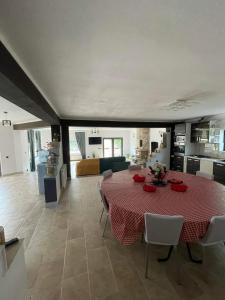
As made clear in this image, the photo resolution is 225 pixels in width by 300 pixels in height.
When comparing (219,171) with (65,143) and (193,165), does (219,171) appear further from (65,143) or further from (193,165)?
(65,143)

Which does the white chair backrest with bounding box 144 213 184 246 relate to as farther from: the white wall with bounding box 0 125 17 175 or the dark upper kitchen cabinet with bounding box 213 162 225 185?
the white wall with bounding box 0 125 17 175

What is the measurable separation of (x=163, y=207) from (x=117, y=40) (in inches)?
73.9

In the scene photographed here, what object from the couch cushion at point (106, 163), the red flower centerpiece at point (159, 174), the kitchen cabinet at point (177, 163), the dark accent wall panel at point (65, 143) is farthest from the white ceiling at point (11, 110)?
the kitchen cabinet at point (177, 163)

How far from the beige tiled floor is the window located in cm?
879

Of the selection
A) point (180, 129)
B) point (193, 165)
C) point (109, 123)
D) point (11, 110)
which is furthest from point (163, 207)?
point (180, 129)

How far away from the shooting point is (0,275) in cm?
97

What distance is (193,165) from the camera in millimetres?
5988

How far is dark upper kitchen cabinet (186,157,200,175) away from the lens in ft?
19.1

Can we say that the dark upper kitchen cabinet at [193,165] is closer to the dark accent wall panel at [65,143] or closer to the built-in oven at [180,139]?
the built-in oven at [180,139]

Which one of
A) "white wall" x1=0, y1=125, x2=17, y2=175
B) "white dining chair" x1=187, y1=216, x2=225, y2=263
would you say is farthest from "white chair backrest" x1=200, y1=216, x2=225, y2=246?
"white wall" x1=0, y1=125, x2=17, y2=175

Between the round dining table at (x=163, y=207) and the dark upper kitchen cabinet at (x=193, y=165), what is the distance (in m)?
3.33

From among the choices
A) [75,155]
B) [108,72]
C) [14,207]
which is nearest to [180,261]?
[108,72]

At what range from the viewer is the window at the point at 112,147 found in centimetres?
1191

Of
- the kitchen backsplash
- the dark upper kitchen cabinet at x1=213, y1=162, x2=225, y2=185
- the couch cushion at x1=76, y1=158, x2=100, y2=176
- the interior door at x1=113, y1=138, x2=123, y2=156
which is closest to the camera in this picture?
the dark upper kitchen cabinet at x1=213, y1=162, x2=225, y2=185
